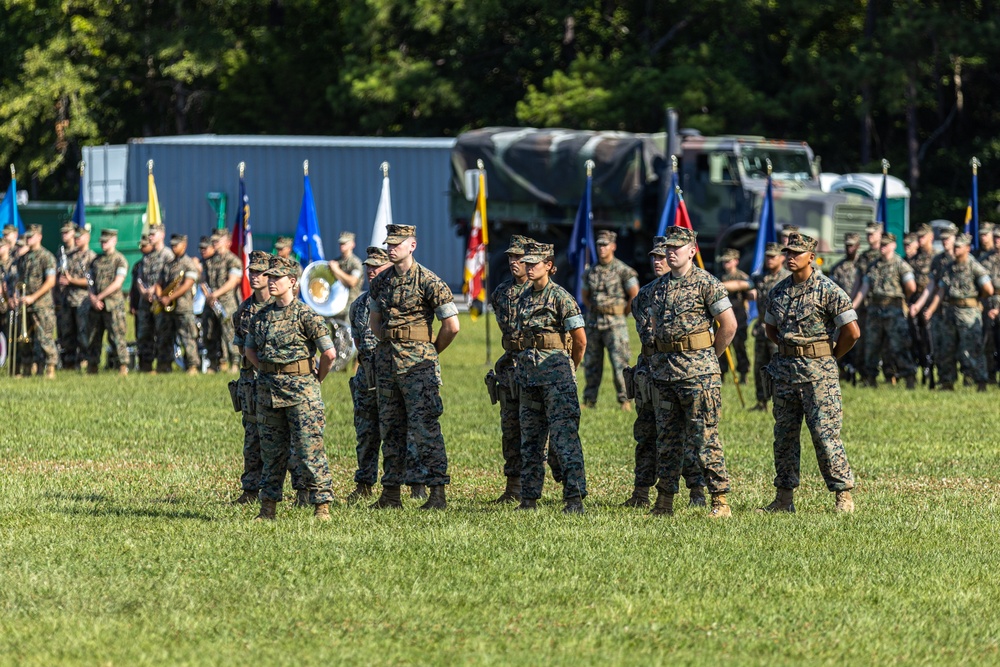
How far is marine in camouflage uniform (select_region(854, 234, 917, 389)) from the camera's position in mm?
20062

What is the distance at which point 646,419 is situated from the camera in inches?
461

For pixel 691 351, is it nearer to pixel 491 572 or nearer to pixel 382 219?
pixel 491 572

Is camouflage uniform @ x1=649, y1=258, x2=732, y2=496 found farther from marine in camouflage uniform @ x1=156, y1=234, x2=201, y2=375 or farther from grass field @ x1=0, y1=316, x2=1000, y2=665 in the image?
marine in camouflage uniform @ x1=156, y1=234, x2=201, y2=375

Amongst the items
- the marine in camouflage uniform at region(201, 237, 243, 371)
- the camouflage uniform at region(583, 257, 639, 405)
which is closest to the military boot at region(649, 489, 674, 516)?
the camouflage uniform at region(583, 257, 639, 405)

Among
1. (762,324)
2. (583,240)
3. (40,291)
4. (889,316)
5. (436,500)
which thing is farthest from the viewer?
(583,240)

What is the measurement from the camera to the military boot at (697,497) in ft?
38.6

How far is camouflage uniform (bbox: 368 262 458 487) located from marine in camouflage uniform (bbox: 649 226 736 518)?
148 cm

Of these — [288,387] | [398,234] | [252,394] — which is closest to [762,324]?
[398,234]

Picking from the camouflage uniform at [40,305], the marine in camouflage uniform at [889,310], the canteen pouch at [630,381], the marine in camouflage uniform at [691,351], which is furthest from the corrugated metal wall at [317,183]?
the marine in camouflage uniform at [691,351]

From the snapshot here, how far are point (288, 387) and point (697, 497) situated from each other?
3.06 m

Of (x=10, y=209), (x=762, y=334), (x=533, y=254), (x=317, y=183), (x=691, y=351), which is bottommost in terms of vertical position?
(x=691, y=351)

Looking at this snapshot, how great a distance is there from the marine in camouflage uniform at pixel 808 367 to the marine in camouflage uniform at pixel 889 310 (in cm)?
884

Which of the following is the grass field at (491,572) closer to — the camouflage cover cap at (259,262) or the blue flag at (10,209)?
the camouflage cover cap at (259,262)

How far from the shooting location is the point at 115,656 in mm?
7672
